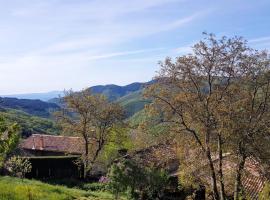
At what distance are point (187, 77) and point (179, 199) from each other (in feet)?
56.5

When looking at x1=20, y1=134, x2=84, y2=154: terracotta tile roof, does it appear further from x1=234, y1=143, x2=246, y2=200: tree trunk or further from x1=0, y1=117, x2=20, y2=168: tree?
x1=0, y1=117, x2=20, y2=168: tree

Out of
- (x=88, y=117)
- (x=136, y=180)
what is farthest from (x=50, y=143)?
(x=136, y=180)

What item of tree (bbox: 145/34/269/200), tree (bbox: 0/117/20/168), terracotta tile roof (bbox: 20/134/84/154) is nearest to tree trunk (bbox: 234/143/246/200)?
tree (bbox: 145/34/269/200)

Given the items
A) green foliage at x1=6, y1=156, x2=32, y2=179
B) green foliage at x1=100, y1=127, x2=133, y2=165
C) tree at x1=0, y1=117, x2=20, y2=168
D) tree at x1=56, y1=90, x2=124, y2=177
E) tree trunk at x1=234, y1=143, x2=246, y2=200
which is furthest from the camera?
green foliage at x1=100, y1=127, x2=133, y2=165

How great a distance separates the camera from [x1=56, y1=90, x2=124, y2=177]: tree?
50812 millimetres

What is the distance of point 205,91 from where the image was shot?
26.0 metres

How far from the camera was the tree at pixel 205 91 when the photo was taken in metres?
24.5

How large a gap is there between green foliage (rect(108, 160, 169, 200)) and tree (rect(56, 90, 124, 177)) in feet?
55.7

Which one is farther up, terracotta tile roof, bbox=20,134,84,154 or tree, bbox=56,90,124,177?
tree, bbox=56,90,124,177

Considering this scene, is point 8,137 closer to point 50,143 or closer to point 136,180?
point 136,180

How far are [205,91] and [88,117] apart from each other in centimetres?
2748

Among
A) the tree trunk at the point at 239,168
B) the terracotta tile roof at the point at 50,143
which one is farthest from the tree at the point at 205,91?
the terracotta tile roof at the point at 50,143

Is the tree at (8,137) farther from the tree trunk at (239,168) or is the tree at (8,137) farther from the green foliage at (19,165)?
the tree trunk at (239,168)

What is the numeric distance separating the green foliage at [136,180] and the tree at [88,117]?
668 inches
